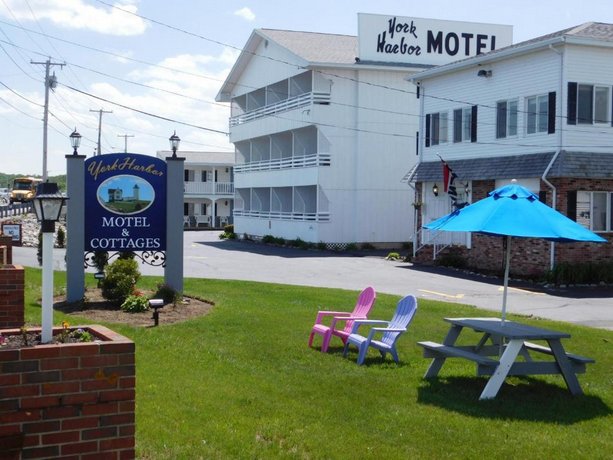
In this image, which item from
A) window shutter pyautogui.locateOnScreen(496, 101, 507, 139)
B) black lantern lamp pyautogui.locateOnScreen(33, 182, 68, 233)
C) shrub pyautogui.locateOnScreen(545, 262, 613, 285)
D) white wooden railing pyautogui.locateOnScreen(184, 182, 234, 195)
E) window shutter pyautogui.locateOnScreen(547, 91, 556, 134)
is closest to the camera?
black lantern lamp pyautogui.locateOnScreen(33, 182, 68, 233)

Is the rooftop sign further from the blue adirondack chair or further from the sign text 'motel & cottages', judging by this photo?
the blue adirondack chair

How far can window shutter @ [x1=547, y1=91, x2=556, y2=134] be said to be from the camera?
25359 mm

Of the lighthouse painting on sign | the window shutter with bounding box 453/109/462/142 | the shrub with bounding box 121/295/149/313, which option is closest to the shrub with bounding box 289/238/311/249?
the window shutter with bounding box 453/109/462/142

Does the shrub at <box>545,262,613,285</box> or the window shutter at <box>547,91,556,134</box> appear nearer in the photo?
the shrub at <box>545,262,613,285</box>

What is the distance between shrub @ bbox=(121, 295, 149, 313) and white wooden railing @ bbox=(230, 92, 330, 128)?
2629cm

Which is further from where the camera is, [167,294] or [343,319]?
[167,294]

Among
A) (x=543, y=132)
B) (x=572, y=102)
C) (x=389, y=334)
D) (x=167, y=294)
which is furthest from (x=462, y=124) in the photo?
(x=389, y=334)

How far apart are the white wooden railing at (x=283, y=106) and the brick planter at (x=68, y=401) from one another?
35.3m

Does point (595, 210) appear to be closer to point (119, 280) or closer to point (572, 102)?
point (572, 102)

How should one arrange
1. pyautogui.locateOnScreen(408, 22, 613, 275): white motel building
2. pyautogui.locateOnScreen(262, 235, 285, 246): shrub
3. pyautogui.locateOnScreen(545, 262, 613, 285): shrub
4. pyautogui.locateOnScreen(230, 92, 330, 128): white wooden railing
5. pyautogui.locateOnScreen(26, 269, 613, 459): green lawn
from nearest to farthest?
1. pyautogui.locateOnScreen(26, 269, 613, 459): green lawn
2. pyautogui.locateOnScreen(545, 262, 613, 285): shrub
3. pyautogui.locateOnScreen(408, 22, 613, 275): white motel building
4. pyautogui.locateOnScreen(230, 92, 330, 128): white wooden railing
5. pyautogui.locateOnScreen(262, 235, 285, 246): shrub

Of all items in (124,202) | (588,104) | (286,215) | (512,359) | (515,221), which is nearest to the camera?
(512,359)

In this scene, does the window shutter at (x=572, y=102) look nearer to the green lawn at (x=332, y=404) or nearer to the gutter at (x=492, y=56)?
A: the gutter at (x=492, y=56)

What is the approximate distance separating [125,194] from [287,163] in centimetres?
2819

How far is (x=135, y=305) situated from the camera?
1454 cm
